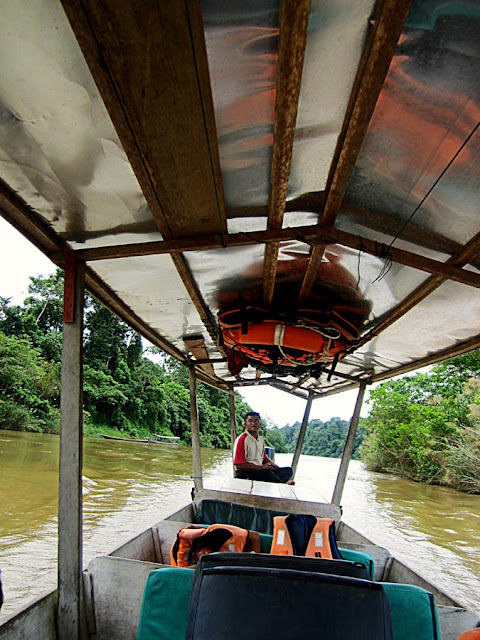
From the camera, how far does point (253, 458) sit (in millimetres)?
5641

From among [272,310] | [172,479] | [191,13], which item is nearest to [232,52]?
[191,13]

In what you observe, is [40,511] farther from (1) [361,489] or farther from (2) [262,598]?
(1) [361,489]

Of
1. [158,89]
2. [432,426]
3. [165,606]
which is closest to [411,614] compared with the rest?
[165,606]

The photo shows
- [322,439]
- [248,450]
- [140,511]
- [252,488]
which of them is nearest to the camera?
[252,488]

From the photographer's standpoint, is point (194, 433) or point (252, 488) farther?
point (194, 433)

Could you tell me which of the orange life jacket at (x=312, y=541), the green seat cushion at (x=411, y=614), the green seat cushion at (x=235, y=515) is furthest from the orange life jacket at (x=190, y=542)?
the green seat cushion at (x=235, y=515)

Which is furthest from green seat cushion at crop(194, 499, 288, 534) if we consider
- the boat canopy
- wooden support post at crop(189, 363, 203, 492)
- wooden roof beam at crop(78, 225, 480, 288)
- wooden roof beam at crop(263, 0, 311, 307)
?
wooden roof beam at crop(263, 0, 311, 307)

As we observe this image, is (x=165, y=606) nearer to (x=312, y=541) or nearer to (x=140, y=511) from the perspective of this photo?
(x=312, y=541)

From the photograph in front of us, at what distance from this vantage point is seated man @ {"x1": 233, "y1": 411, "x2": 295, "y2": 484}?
5332 mm

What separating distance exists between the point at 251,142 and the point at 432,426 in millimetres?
17156

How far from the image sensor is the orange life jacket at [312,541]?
2.54 metres

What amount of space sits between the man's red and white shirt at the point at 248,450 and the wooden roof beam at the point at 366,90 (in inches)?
152

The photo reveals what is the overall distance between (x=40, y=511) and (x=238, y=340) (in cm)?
667

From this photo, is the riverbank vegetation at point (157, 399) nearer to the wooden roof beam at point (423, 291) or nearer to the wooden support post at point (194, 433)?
the wooden support post at point (194, 433)
